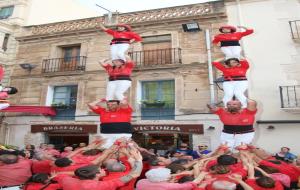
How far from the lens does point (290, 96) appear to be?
1075 centimetres

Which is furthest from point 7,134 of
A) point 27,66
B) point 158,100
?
point 158,100

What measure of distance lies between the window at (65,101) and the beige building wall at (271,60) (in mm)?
7921

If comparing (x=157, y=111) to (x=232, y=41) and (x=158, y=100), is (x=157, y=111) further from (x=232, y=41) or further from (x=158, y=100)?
(x=232, y=41)

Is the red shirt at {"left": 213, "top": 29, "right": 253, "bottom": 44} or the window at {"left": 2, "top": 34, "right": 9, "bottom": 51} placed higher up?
the window at {"left": 2, "top": 34, "right": 9, "bottom": 51}

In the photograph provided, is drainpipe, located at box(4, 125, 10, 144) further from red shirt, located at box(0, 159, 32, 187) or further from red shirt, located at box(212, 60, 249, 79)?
red shirt, located at box(212, 60, 249, 79)

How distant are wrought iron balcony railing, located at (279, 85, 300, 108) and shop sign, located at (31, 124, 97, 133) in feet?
25.0

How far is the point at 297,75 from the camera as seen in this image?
36.3 ft

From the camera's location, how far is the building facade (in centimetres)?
1203

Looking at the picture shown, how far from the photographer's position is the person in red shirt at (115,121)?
238 inches

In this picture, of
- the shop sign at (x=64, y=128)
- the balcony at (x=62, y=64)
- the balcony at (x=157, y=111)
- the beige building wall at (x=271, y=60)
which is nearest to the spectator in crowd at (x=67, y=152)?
the shop sign at (x=64, y=128)

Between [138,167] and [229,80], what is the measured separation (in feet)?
9.90

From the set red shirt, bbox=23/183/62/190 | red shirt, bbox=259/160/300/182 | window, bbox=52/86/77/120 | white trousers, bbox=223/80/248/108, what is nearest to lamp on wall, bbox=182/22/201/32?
window, bbox=52/86/77/120

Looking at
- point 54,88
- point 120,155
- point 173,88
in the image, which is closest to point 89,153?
point 120,155

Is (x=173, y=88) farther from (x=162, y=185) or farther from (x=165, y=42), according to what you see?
(x=162, y=185)
